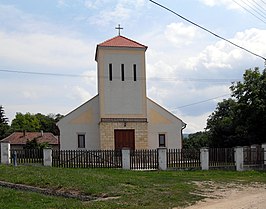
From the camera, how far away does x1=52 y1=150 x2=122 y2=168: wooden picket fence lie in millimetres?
26375

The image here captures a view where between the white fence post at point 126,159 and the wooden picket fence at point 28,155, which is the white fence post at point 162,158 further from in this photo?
the wooden picket fence at point 28,155

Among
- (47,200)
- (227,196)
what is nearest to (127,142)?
(227,196)

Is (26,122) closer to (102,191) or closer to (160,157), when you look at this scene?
(160,157)

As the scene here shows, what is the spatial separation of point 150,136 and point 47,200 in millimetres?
21861

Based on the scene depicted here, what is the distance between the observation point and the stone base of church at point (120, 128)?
111 ft

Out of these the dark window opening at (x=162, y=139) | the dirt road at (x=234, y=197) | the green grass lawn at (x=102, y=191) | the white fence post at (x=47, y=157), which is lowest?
the dirt road at (x=234, y=197)

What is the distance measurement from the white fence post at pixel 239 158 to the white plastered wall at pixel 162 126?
7986mm

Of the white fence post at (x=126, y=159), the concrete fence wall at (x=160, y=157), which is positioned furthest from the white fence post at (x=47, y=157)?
the white fence post at (x=126, y=159)

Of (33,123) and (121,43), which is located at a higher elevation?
(121,43)

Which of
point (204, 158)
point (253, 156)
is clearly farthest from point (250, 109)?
point (204, 158)

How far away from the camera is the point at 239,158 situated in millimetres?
28078

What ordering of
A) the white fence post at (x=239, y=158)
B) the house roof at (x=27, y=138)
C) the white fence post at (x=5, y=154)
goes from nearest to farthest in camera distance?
the white fence post at (x=5, y=154)
the white fence post at (x=239, y=158)
the house roof at (x=27, y=138)

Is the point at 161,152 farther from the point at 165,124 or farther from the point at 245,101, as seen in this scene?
the point at 245,101

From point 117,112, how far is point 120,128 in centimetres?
124
